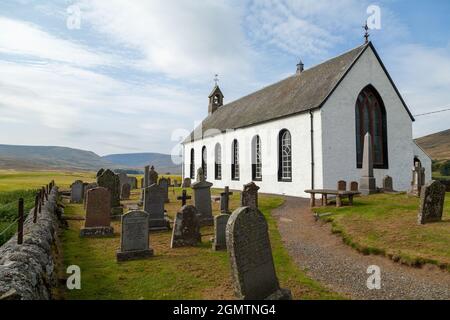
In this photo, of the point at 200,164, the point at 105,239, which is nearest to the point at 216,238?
the point at 105,239

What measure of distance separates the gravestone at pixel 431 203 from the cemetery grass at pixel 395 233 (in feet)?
0.80

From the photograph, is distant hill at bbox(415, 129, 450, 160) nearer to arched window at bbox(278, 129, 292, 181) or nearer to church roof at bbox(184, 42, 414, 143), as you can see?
church roof at bbox(184, 42, 414, 143)

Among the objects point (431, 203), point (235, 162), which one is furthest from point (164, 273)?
point (235, 162)

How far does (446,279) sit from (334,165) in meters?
13.0

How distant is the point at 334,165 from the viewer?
18.7m

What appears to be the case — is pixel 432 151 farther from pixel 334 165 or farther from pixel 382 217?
pixel 382 217

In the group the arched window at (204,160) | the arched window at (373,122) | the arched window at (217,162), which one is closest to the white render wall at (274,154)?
the arched window at (217,162)

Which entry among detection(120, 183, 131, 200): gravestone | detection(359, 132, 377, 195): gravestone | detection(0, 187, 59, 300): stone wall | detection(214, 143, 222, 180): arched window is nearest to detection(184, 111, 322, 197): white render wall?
detection(214, 143, 222, 180): arched window

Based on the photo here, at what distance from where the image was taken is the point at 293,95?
23.3 metres

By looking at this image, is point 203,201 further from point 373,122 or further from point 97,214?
point 373,122

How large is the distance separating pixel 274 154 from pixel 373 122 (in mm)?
7292

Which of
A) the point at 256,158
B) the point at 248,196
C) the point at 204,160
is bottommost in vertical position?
the point at 248,196

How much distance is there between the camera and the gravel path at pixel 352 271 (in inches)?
218

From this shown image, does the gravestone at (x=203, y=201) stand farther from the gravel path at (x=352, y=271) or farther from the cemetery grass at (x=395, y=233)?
the cemetery grass at (x=395, y=233)
